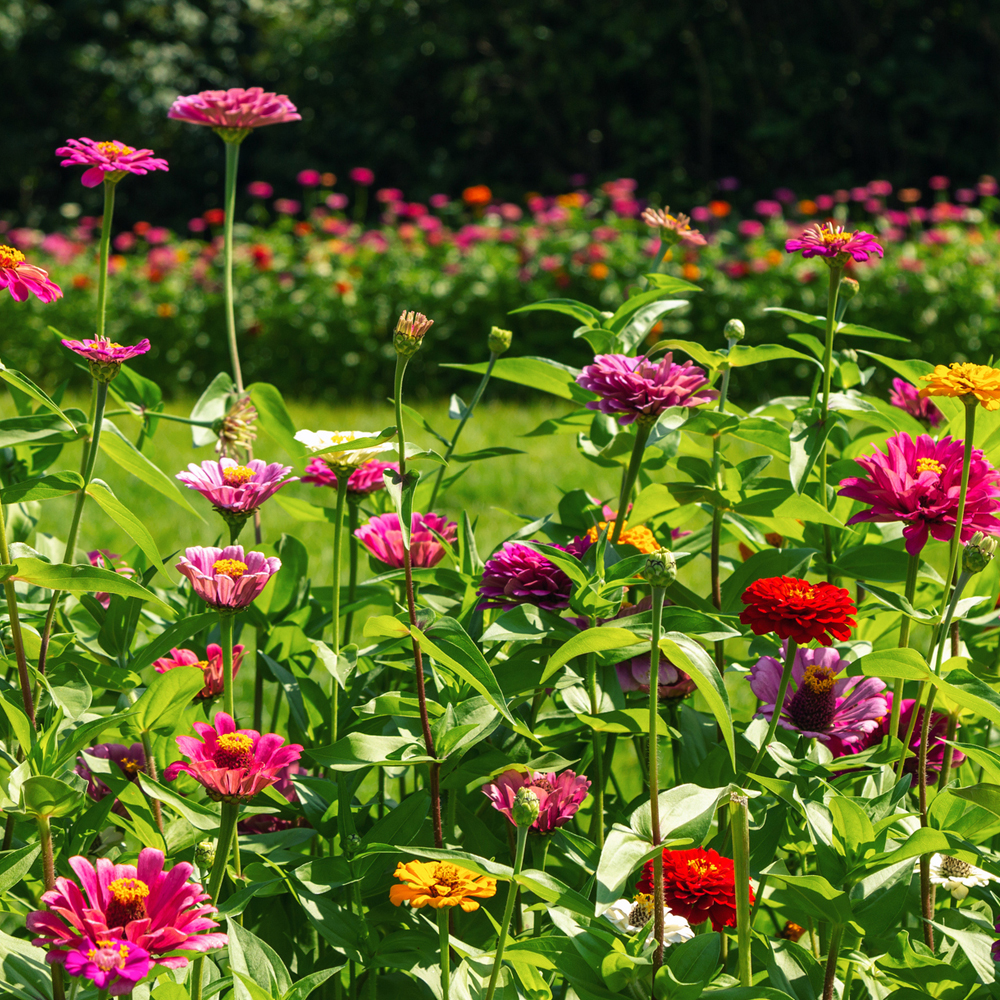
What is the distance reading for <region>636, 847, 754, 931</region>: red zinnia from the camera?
0.77 m

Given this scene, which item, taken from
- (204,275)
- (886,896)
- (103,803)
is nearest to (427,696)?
(103,803)

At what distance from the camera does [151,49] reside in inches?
356

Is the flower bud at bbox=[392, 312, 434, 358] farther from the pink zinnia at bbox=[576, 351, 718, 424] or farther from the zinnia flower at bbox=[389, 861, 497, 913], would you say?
the zinnia flower at bbox=[389, 861, 497, 913]

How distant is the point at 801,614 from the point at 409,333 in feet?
1.10

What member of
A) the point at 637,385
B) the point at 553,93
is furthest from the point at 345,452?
the point at 553,93

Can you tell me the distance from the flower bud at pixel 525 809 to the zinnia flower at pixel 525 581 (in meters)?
0.22

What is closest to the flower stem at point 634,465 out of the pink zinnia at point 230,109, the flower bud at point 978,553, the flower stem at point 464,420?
the flower stem at point 464,420

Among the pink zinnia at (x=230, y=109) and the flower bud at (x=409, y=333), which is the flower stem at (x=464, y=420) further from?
the pink zinnia at (x=230, y=109)

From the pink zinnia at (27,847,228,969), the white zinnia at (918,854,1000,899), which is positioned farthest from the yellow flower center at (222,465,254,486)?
the white zinnia at (918,854,1000,899)

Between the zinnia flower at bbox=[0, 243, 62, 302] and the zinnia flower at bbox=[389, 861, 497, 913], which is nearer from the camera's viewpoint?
the zinnia flower at bbox=[389, 861, 497, 913]

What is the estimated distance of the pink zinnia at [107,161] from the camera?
91 cm

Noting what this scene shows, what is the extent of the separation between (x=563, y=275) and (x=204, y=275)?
5.36ft

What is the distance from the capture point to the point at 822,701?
0.87 m

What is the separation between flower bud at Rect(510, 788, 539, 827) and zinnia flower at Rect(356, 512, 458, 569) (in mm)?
343
